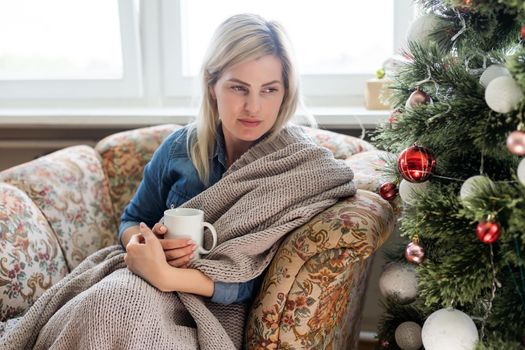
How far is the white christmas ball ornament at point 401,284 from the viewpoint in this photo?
1294 mm

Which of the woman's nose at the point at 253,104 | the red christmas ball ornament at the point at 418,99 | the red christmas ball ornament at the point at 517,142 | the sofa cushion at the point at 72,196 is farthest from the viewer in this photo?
the sofa cushion at the point at 72,196

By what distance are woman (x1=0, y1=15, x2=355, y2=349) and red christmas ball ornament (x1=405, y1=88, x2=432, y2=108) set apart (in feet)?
0.99

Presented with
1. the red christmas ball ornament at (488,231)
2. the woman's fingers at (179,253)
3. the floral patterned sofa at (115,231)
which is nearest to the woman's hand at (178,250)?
the woman's fingers at (179,253)

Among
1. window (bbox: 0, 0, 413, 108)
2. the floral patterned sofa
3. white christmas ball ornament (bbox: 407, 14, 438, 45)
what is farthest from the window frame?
white christmas ball ornament (bbox: 407, 14, 438, 45)

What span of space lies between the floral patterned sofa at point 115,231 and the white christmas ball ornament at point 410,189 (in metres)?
0.11

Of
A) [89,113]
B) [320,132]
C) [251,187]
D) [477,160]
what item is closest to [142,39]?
[89,113]

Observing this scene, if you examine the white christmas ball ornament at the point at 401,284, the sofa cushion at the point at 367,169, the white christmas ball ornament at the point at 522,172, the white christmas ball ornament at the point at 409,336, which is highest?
the white christmas ball ornament at the point at 522,172

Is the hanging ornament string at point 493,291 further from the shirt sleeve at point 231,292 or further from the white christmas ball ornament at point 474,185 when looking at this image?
the shirt sleeve at point 231,292

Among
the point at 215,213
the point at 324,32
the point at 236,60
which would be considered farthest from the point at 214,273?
the point at 324,32

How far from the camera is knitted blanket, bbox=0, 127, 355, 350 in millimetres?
1223

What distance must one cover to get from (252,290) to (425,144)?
491mm

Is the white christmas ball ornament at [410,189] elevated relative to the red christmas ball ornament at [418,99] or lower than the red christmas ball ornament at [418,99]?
lower

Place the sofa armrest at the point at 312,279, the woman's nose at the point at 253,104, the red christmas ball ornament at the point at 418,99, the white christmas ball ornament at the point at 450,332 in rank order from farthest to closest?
the woman's nose at the point at 253,104 < the sofa armrest at the point at 312,279 < the red christmas ball ornament at the point at 418,99 < the white christmas ball ornament at the point at 450,332

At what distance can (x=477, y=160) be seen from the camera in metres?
1.18
